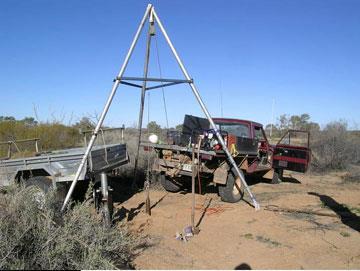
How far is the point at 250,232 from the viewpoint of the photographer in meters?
6.69

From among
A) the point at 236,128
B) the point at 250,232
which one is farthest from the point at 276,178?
the point at 250,232

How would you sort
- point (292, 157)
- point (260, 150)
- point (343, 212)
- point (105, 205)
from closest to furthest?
1. point (105, 205)
2. point (343, 212)
3. point (260, 150)
4. point (292, 157)

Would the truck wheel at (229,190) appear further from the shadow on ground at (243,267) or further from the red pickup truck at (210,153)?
the shadow on ground at (243,267)

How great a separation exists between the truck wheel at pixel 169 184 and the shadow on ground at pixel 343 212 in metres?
3.59

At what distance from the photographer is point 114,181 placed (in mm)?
11445

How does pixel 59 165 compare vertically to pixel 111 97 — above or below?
below

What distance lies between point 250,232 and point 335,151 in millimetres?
12486

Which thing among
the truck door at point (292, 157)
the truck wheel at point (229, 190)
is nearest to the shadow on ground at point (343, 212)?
the truck door at point (292, 157)

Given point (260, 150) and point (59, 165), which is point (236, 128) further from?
point (59, 165)

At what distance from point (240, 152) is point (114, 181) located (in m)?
4.06

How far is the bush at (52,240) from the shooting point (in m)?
4.02

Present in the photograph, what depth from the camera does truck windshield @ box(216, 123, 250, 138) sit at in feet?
33.8

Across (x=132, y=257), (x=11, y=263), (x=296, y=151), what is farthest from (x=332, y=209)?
(x=11, y=263)

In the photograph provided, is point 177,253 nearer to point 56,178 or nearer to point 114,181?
point 56,178
